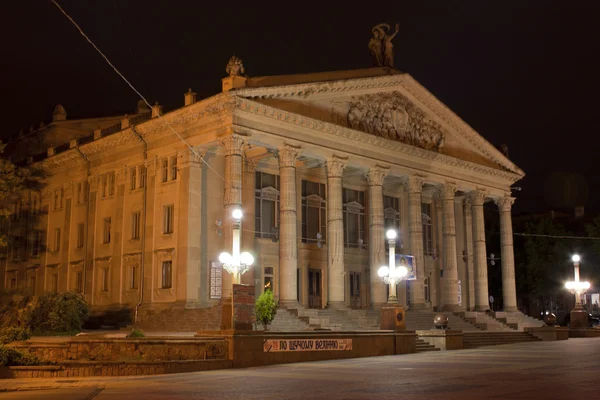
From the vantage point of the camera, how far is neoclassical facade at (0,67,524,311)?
37.3 meters

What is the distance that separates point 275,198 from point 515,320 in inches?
745

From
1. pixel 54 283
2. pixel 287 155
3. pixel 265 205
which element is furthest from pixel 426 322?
pixel 54 283

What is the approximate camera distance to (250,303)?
24.3m

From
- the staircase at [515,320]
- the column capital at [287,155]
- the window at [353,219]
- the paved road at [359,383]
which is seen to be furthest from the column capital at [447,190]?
the paved road at [359,383]

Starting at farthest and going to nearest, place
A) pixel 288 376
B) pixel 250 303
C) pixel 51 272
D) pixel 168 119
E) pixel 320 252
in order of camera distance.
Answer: pixel 51 272 → pixel 320 252 → pixel 168 119 → pixel 250 303 → pixel 288 376

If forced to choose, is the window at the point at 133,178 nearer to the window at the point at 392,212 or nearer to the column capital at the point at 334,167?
the column capital at the point at 334,167

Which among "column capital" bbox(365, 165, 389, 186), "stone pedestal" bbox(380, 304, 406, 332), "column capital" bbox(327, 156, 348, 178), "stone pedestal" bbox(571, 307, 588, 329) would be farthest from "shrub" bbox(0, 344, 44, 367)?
"stone pedestal" bbox(571, 307, 588, 329)

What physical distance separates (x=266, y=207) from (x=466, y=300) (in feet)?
65.6

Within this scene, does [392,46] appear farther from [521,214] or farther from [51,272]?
[521,214]

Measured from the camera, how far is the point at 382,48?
44.7 metres

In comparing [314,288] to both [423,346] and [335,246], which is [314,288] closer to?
[335,246]

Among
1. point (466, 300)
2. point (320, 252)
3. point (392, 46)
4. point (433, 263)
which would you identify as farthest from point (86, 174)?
point (466, 300)

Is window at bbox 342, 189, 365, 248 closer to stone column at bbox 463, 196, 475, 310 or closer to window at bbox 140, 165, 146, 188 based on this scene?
stone column at bbox 463, 196, 475, 310

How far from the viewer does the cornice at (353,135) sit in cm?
3647
